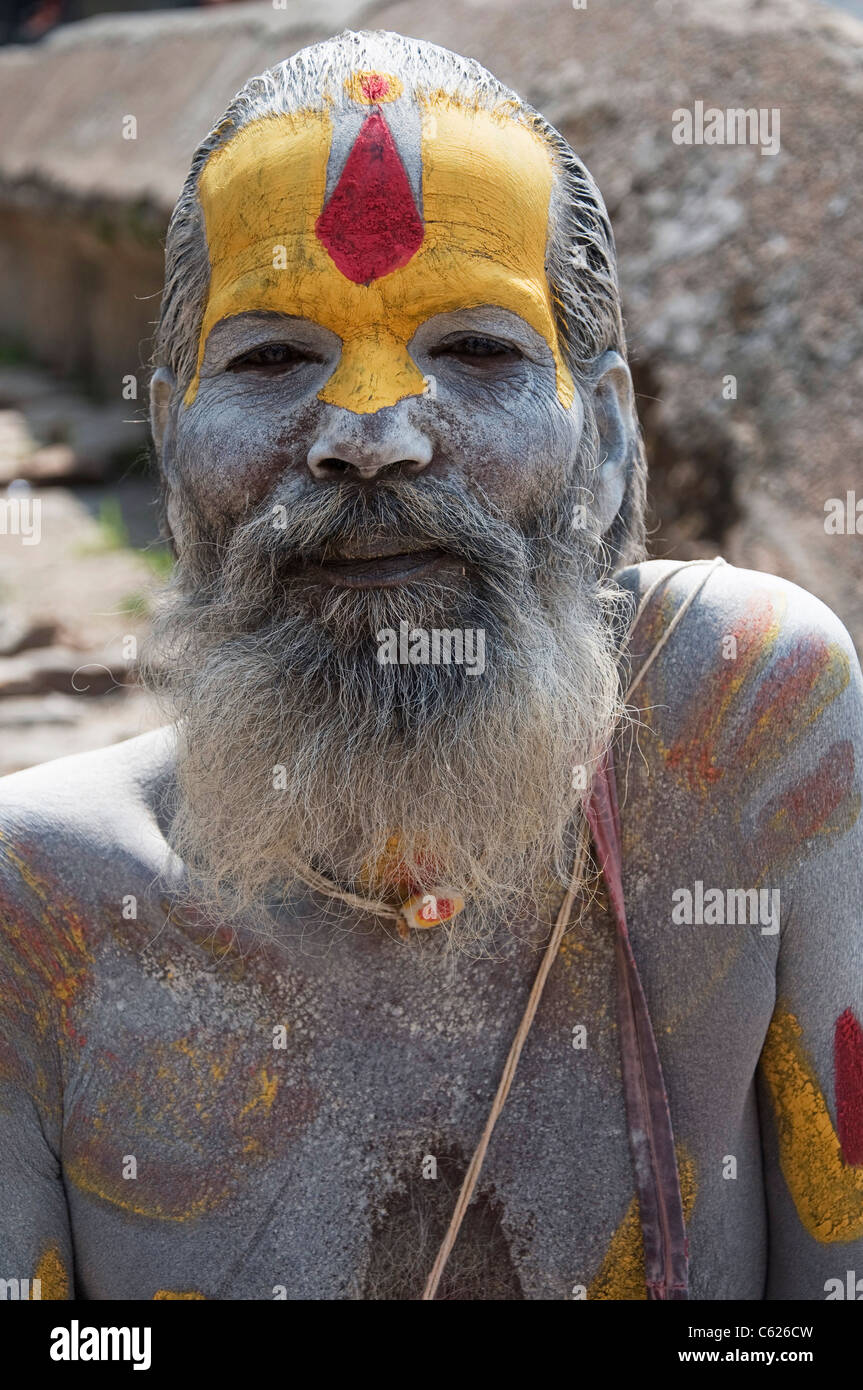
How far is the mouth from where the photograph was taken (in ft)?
5.64

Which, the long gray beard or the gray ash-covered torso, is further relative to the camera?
the gray ash-covered torso

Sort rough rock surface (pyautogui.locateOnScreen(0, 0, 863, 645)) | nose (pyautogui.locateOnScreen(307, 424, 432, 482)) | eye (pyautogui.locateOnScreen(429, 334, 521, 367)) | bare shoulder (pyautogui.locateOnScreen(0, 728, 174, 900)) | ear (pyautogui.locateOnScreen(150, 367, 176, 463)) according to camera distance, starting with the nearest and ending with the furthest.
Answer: nose (pyautogui.locateOnScreen(307, 424, 432, 482)), eye (pyautogui.locateOnScreen(429, 334, 521, 367)), bare shoulder (pyautogui.locateOnScreen(0, 728, 174, 900)), ear (pyautogui.locateOnScreen(150, 367, 176, 463)), rough rock surface (pyautogui.locateOnScreen(0, 0, 863, 645))

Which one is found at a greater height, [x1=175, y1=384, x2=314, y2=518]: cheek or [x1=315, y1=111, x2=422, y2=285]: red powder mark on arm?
[x1=315, y1=111, x2=422, y2=285]: red powder mark on arm

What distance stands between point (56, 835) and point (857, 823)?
3.52 feet

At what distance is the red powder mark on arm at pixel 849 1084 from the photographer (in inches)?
75.4

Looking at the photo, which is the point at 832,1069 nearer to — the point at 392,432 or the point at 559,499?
the point at 559,499

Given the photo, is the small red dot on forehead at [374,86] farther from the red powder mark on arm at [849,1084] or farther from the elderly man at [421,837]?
the red powder mark on arm at [849,1084]

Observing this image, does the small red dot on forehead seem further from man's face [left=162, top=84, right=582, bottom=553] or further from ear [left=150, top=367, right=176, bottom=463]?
ear [left=150, top=367, right=176, bottom=463]

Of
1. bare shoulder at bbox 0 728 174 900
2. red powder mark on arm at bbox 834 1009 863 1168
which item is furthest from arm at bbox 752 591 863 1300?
bare shoulder at bbox 0 728 174 900

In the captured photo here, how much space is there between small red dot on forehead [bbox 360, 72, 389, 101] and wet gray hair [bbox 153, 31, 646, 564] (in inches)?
0.8

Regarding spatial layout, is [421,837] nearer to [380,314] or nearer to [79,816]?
[79,816]

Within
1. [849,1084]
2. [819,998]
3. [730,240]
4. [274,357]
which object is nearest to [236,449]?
[274,357]

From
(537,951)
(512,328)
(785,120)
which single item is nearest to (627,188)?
(785,120)

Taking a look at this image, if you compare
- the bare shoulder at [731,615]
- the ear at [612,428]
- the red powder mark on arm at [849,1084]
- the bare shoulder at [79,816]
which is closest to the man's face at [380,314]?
the ear at [612,428]
